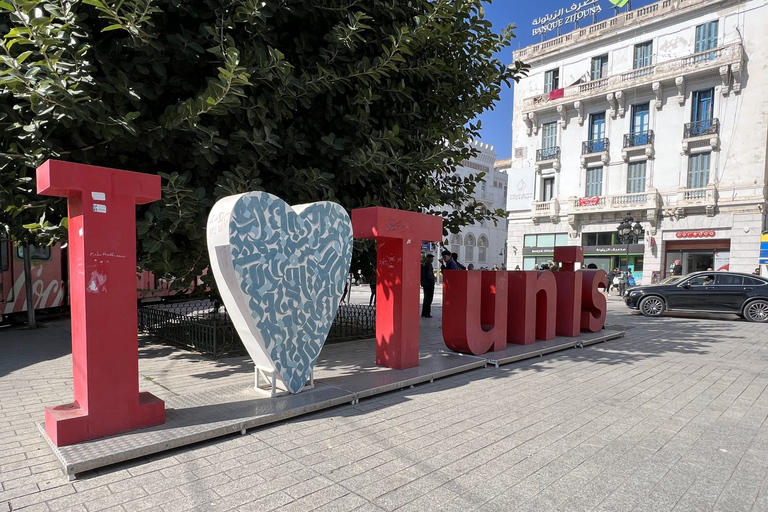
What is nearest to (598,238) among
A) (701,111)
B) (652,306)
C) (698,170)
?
(698,170)

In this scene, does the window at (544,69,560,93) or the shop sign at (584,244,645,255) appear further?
the window at (544,69,560,93)

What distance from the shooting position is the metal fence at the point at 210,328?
7.74 metres

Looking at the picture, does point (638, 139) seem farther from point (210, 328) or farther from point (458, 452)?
point (458, 452)

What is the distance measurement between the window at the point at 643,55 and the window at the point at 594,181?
6.41 m

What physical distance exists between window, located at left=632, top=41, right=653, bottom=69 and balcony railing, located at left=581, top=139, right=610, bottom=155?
467 centimetres

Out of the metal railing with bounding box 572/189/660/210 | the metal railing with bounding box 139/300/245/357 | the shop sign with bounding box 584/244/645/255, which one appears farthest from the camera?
the shop sign with bounding box 584/244/645/255

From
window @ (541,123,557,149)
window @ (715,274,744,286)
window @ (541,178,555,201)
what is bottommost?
window @ (715,274,744,286)

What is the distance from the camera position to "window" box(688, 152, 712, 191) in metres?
25.3

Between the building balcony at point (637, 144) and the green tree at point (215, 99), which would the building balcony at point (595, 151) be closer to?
the building balcony at point (637, 144)

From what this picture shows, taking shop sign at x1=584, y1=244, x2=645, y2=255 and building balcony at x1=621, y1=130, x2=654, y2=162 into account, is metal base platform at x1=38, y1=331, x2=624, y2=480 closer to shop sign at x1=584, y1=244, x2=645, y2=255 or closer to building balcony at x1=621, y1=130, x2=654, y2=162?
shop sign at x1=584, y1=244, x2=645, y2=255

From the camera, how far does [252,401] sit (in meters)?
4.76

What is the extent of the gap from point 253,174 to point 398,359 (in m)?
3.13

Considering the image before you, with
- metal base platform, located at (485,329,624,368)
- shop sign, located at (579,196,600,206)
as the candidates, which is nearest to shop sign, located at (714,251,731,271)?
shop sign, located at (579,196,600,206)

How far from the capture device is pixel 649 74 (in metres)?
26.8
